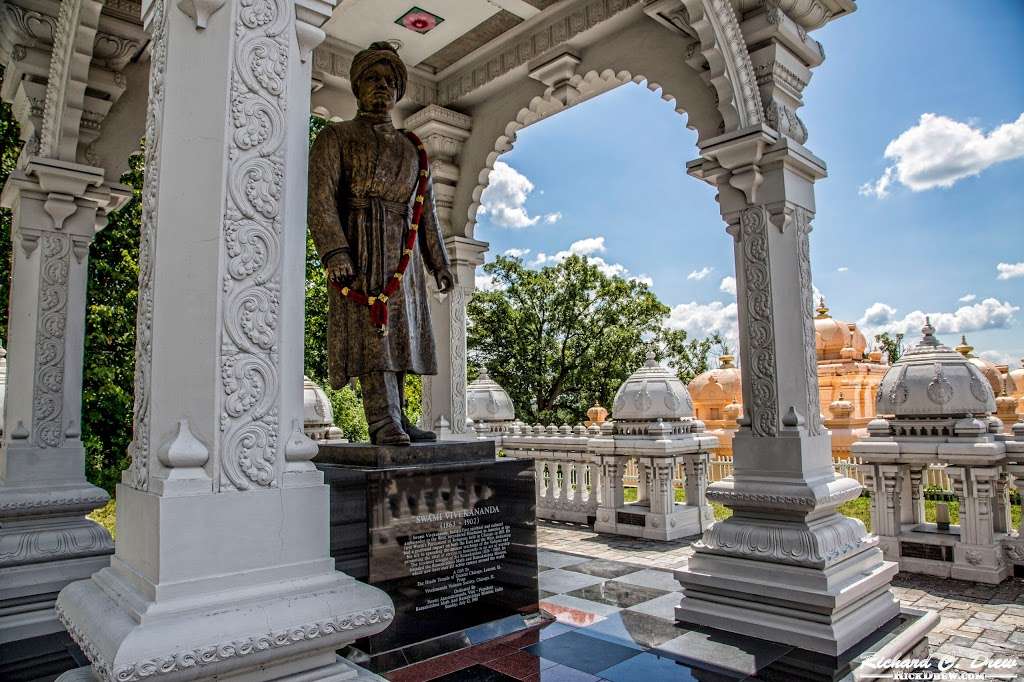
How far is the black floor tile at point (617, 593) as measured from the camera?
433 cm

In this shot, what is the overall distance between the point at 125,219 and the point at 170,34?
12485mm

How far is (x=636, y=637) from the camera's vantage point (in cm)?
362

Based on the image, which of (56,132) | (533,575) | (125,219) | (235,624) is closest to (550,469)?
(533,575)

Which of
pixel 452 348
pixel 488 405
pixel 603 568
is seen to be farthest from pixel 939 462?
pixel 488 405

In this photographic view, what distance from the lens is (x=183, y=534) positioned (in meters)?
1.86

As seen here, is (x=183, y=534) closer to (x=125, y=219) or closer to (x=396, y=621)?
(x=396, y=621)

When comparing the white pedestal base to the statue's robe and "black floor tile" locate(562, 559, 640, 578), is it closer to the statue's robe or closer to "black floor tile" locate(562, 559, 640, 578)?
"black floor tile" locate(562, 559, 640, 578)

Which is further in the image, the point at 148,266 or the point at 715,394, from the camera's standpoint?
the point at 715,394

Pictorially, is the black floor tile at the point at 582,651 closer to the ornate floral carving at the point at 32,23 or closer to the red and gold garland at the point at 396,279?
the red and gold garland at the point at 396,279

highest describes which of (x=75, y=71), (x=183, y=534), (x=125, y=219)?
(x=125, y=219)

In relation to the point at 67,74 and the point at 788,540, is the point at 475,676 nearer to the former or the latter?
the point at 788,540

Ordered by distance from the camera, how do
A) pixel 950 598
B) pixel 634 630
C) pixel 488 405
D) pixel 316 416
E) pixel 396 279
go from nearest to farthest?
pixel 396 279 → pixel 634 630 → pixel 950 598 → pixel 316 416 → pixel 488 405

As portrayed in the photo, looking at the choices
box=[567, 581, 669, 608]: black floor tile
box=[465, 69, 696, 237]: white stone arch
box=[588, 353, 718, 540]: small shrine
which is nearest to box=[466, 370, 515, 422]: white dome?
box=[588, 353, 718, 540]: small shrine

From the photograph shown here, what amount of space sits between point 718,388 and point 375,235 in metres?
12.4
